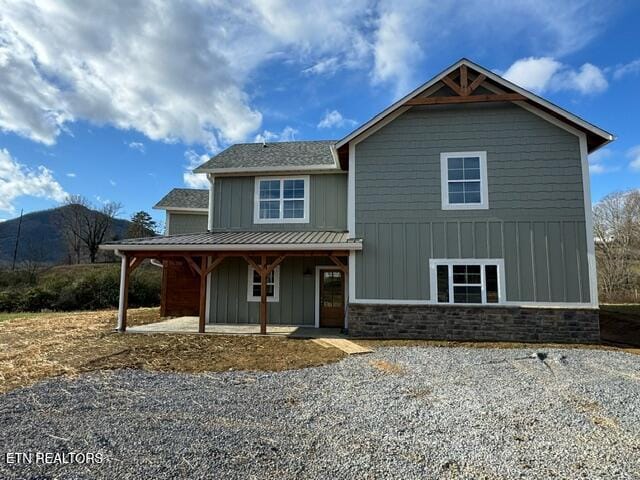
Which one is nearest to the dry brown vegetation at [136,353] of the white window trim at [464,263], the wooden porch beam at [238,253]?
the wooden porch beam at [238,253]

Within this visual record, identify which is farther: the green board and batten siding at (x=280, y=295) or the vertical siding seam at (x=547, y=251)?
the green board and batten siding at (x=280, y=295)

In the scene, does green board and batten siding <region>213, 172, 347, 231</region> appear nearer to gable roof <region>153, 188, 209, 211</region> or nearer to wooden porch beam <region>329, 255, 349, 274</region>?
wooden porch beam <region>329, 255, 349, 274</region>

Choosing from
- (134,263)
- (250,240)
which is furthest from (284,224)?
(134,263)

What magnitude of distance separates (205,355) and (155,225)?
136ft

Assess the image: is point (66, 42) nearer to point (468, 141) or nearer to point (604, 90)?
point (468, 141)

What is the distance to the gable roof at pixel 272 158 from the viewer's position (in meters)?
12.0

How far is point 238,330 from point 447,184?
24.1 feet

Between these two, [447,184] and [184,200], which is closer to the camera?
[447,184]

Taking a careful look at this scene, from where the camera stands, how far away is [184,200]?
1598 centimetres

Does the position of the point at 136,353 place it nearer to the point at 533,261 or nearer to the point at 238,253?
the point at 238,253

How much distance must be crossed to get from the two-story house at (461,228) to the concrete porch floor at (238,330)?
2.02ft

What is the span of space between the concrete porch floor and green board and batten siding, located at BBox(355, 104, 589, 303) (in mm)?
1823

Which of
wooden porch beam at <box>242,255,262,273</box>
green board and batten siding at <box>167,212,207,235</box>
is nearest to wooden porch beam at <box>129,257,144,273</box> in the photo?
wooden porch beam at <box>242,255,262,273</box>

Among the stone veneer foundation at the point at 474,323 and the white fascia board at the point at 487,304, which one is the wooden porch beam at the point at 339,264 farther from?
the stone veneer foundation at the point at 474,323
